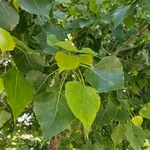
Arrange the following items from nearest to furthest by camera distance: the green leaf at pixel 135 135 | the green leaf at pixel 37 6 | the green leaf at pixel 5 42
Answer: the green leaf at pixel 5 42 < the green leaf at pixel 37 6 < the green leaf at pixel 135 135

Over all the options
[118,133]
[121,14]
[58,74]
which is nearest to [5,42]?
[58,74]

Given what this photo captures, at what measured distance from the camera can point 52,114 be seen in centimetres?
62

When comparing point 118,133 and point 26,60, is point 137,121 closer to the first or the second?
point 118,133

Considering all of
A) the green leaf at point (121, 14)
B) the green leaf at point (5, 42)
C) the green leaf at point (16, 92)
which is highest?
the green leaf at point (121, 14)

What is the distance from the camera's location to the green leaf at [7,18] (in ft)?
2.10

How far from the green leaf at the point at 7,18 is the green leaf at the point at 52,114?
0.41 ft

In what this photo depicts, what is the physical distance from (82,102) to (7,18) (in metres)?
0.20

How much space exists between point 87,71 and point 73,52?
0.17 ft

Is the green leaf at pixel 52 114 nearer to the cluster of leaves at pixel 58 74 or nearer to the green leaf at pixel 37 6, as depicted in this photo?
the cluster of leaves at pixel 58 74

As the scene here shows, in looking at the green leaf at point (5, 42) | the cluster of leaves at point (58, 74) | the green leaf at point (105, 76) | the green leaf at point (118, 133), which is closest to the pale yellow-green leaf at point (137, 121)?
the cluster of leaves at point (58, 74)

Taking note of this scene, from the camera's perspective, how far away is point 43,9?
66 cm

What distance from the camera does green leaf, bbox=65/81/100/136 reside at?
0.55m

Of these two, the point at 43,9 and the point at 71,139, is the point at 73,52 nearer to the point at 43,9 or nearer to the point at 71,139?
the point at 43,9

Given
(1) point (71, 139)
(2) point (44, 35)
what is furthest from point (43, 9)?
(1) point (71, 139)
